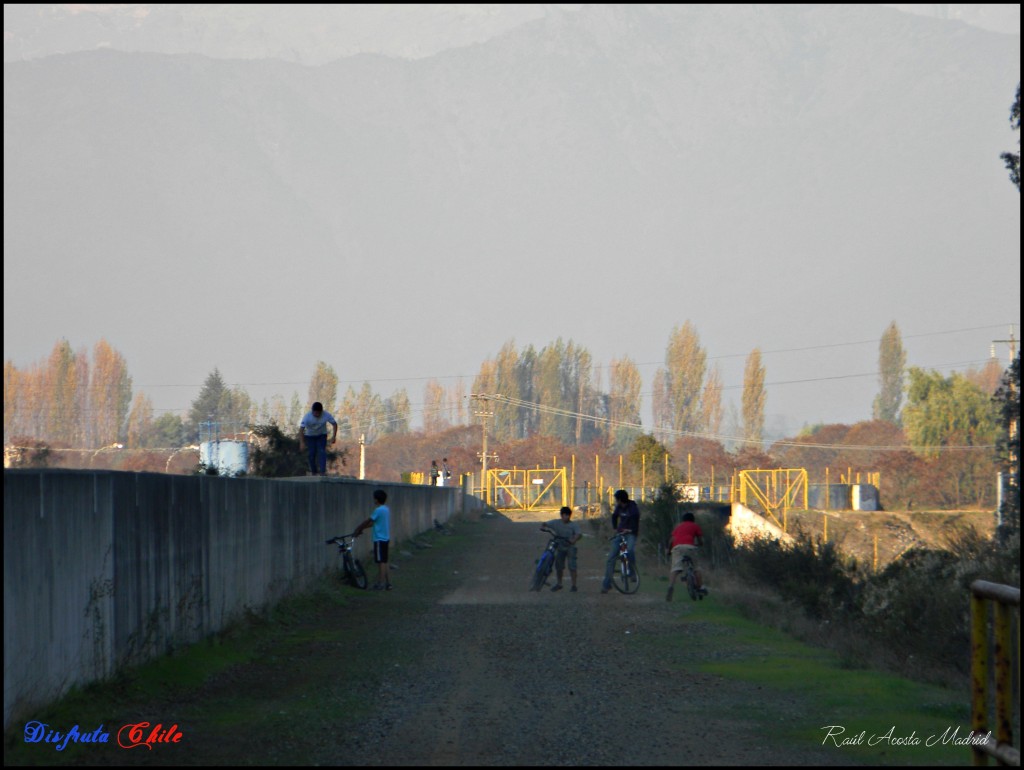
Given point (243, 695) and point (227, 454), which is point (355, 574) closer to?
point (243, 695)

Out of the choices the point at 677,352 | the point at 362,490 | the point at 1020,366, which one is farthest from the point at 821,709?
the point at 677,352

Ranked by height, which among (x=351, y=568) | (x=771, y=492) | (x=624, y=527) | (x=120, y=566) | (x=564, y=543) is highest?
(x=120, y=566)

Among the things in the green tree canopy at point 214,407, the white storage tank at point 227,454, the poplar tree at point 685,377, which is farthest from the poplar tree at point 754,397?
the white storage tank at point 227,454

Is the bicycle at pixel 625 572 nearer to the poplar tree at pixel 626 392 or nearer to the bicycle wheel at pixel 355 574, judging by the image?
the bicycle wheel at pixel 355 574

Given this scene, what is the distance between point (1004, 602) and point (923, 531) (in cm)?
5183

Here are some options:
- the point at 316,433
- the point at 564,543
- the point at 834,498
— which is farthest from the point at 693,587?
the point at 834,498

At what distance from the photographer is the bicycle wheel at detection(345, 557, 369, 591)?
20.6 meters

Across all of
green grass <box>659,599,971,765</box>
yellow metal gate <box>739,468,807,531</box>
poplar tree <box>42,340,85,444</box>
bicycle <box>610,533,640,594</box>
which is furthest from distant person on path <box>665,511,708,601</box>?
poplar tree <box>42,340,85,444</box>

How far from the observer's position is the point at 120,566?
10.2 m

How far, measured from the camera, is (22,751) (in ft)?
25.0

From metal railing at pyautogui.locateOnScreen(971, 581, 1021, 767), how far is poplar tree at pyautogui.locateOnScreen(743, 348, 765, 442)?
4436 inches

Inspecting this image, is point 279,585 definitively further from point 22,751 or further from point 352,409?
point 352,409

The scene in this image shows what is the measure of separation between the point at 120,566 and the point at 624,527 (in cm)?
1188

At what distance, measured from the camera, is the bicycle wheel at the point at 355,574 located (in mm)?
20578
